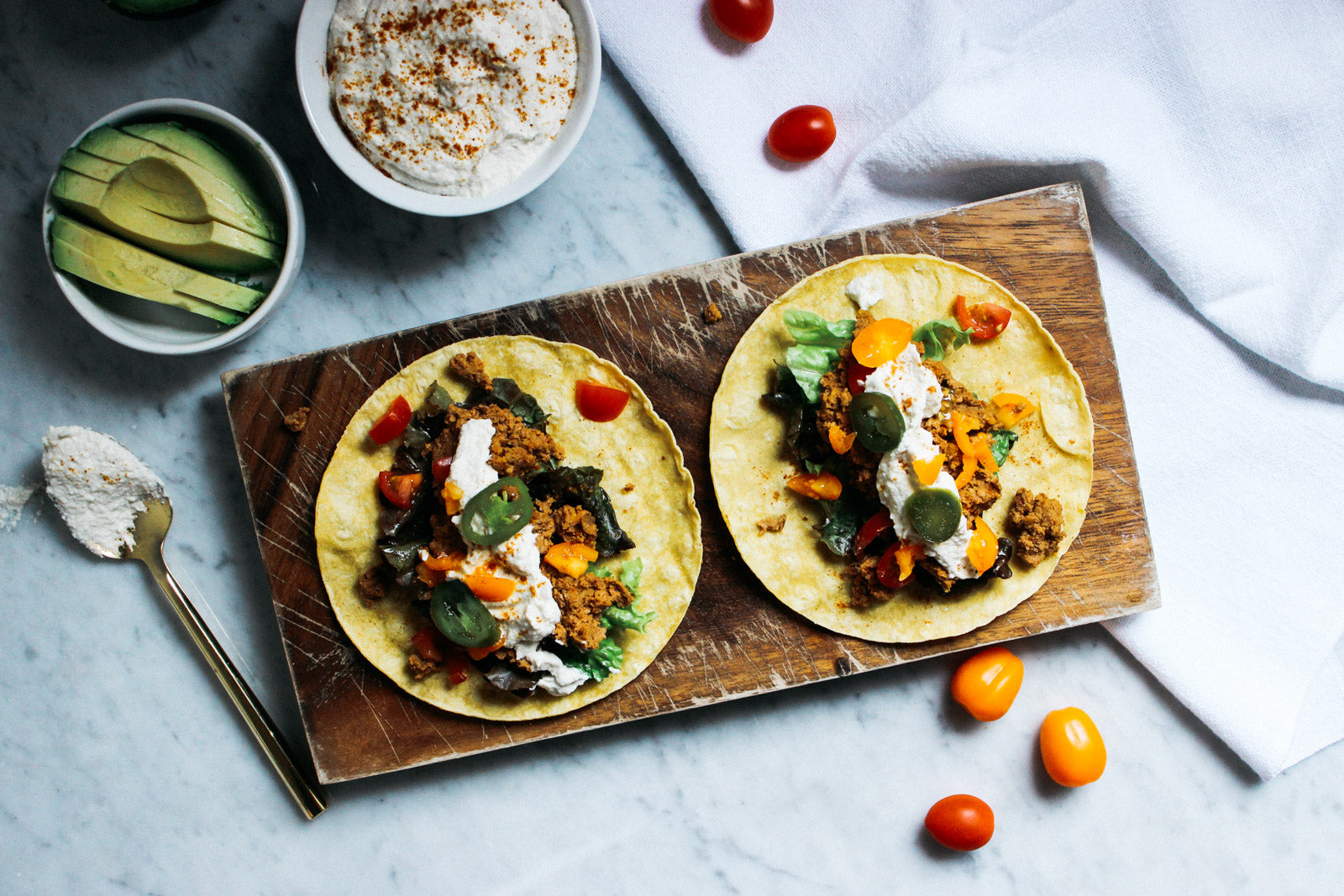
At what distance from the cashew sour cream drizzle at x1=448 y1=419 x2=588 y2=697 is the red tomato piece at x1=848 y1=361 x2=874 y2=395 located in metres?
1.26

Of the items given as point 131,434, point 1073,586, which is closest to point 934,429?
point 1073,586

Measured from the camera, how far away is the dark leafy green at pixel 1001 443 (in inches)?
128

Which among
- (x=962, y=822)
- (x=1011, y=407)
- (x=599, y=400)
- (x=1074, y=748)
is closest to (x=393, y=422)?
(x=599, y=400)

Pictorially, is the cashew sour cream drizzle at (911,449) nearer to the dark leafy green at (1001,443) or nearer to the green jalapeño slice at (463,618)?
the dark leafy green at (1001,443)

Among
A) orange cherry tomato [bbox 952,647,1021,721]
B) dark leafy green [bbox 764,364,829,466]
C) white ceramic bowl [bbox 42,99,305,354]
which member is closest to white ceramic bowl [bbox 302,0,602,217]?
white ceramic bowl [bbox 42,99,305,354]

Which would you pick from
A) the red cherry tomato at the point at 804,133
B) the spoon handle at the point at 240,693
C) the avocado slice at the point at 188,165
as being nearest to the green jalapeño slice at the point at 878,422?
the red cherry tomato at the point at 804,133

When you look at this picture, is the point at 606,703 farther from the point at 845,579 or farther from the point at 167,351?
the point at 167,351

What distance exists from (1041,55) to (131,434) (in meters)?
4.06

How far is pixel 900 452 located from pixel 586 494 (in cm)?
113

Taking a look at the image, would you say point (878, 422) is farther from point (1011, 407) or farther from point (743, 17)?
point (743, 17)

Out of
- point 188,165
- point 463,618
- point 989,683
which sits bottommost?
point 989,683

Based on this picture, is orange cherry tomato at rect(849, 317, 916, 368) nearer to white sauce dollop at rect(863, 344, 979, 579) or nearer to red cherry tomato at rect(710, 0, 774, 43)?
white sauce dollop at rect(863, 344, 979, 579)

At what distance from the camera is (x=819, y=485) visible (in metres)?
3.19

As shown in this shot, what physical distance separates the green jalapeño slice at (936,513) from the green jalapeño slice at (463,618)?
4.94ft
